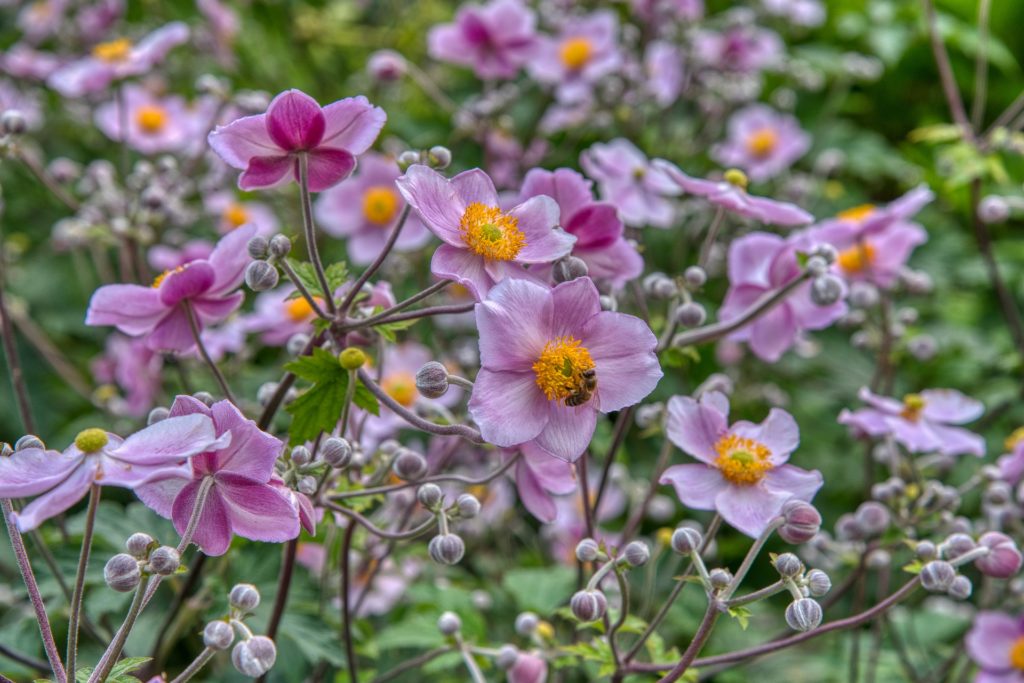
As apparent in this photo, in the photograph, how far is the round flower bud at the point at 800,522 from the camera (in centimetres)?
113

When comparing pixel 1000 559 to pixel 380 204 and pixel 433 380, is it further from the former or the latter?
pixel 380 204

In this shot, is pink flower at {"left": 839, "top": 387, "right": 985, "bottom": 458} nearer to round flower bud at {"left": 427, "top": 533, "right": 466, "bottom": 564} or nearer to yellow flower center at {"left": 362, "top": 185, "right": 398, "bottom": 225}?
round flower bud at {"left": 427, "top": 533, "right": 466, "bottom": 564}

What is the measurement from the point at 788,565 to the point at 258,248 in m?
0.70

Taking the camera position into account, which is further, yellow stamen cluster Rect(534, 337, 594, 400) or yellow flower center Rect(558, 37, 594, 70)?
yellow flower center Rect(558, 37, 594, 70)

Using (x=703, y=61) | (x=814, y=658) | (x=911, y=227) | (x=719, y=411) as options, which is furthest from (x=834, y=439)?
(x=719, y=411)

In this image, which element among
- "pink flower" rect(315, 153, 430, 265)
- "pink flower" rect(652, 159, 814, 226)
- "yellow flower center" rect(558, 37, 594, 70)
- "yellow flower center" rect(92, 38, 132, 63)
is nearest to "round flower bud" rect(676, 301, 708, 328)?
"pink flower" rect(652, 159, 814, 226)

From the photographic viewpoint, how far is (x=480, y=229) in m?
1.16

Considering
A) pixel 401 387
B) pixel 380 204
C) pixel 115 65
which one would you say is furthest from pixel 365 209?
pixel 115 65

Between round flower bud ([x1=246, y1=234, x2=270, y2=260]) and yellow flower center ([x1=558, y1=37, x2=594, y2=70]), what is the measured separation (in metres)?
1.62

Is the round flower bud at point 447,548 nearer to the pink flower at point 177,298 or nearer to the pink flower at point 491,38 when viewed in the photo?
the pink flower at point 177,298

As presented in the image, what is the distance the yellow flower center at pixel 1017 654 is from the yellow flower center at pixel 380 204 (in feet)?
4.87

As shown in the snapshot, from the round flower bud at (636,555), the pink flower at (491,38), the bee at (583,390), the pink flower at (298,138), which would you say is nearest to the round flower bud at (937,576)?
the round flower bud at (636,555)

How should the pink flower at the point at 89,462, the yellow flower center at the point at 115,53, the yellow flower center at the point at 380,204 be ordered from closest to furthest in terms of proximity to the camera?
1. the pink flower at the point at 89,462
2. the yellow flower center at the point at 380,204
3. the yellow flower center at the point at 115,53

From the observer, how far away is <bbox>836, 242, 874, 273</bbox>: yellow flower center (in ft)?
6.07
